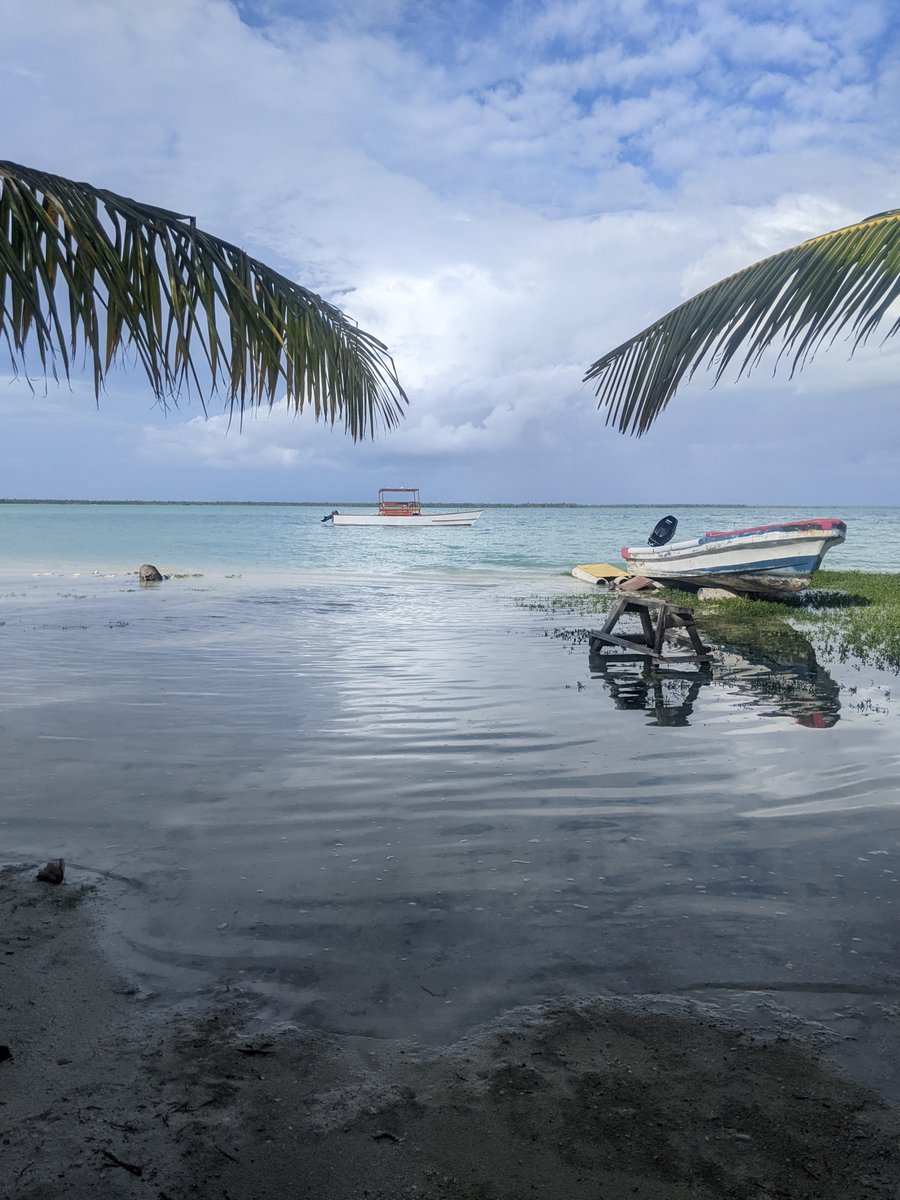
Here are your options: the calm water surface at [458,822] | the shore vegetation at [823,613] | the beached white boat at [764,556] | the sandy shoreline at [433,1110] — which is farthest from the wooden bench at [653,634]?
the beached white boat at [764,556]

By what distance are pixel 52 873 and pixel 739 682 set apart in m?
9.32

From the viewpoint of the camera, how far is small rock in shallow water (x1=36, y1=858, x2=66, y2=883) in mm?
5094

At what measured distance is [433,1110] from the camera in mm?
3146

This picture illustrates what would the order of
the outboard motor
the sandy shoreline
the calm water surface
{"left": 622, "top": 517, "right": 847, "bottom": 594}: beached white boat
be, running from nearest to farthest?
the sandy shoreline, the calm water surface, {"left": 622, "top": 517, "right": 847, "bottom": 594}: beached white boat, the outboard motor

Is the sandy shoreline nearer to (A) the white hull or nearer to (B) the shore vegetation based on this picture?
(B) the shore vegetation

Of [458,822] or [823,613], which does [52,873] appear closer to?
[458,822]

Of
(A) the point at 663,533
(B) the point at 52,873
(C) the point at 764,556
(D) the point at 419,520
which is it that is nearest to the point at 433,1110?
(B) the point at 52,873

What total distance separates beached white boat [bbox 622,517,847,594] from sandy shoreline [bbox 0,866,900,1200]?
2067 centimetres

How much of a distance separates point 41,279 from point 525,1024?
4.21 m

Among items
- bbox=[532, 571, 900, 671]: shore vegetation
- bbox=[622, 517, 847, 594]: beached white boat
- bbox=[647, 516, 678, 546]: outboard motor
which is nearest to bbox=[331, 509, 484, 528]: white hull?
bbox=[647, 516, 678, 546]: outboard motor

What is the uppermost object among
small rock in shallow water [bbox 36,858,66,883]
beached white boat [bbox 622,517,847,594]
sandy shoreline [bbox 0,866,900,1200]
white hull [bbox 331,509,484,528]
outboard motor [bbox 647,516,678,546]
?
white hull [bbox 331,509,484,528]

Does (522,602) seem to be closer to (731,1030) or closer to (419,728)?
(419,728)

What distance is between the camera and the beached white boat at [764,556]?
2255 cm

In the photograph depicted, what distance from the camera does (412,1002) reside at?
12.8 ft
